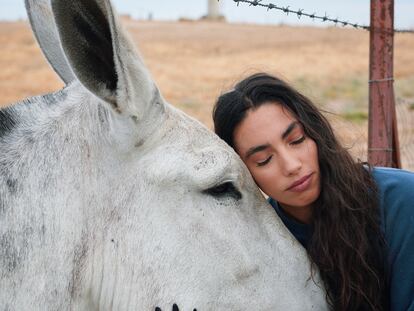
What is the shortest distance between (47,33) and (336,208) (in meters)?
1.70

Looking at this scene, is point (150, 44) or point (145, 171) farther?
point (150, 44)

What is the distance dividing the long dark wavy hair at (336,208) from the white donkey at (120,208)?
322mm

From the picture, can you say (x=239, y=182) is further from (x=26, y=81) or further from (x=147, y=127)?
(x=26, y=81)

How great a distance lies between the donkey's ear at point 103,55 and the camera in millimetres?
2289

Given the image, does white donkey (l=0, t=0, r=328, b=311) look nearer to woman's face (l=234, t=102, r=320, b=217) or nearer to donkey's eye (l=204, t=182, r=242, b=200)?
donkey's eye (l=204, t=182, r=242, b=200)

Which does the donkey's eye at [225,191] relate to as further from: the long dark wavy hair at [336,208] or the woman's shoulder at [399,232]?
the woman's shoulder at [399,232]

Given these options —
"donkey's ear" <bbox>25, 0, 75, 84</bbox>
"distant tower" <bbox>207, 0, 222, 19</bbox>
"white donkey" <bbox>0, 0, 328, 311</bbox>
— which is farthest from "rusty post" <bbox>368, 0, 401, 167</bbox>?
"distant tower" <bbox>207, 0, 222, 19</bbox>

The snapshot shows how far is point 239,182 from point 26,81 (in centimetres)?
2762

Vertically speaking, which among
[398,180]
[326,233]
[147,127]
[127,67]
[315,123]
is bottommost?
[326,233]

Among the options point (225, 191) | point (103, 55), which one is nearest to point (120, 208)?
point (225, 191)

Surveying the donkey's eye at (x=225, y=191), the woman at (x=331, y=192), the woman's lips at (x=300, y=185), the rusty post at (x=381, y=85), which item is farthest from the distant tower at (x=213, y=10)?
the donkey's eye at (x=225, y=191)

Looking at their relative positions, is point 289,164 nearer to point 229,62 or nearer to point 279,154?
point 279,154

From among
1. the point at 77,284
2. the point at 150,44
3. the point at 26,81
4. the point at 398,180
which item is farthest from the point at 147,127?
the point at 150,44

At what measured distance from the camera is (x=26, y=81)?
94.3ft
